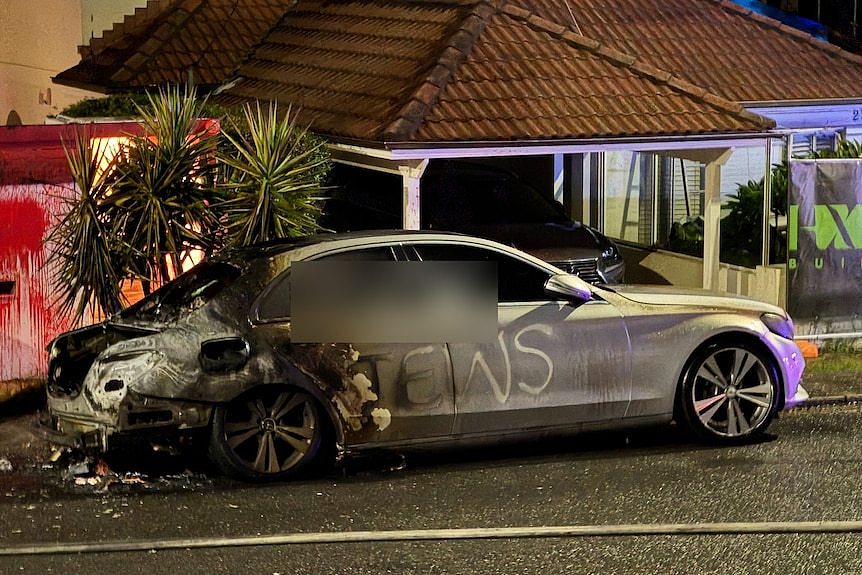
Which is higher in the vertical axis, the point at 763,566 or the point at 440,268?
the point at 440,268

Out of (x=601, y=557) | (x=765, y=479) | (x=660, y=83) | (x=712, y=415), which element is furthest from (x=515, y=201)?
(x=601, y=557)

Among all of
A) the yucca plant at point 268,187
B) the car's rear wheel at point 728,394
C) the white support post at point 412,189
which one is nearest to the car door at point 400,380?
the car's rear wheel at point 728,394

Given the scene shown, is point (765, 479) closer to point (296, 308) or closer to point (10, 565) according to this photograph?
point (296, 308)

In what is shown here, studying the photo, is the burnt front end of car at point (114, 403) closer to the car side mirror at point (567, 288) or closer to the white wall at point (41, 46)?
the car side mirror at point (567, 288)

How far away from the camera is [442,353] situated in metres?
8.80

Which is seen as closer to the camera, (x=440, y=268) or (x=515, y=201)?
(x=440, y=268)


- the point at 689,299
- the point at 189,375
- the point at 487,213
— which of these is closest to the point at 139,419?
the point at 189,375

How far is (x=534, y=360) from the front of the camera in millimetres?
8953

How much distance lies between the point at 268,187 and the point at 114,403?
348cm

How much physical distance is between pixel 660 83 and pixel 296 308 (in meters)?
6.97

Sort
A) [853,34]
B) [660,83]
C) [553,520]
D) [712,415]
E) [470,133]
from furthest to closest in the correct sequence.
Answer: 1. [853,34]
2. [660,83]
3. [470,133]
4. [712,415]
5. [553,520]

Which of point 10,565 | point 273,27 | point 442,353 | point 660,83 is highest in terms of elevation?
point 273,27

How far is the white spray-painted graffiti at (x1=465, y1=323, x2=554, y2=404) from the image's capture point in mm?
8844

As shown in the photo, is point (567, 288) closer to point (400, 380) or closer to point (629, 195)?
point (400, 380)
